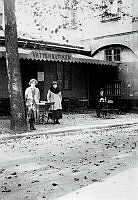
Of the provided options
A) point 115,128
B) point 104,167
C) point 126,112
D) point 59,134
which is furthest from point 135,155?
point 126,112

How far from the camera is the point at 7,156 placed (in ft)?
25.7

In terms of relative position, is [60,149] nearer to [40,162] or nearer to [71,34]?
[40,162]

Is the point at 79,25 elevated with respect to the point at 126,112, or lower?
elevated

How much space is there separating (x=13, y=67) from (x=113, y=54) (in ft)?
40.3

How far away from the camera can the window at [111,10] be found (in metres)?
22.1

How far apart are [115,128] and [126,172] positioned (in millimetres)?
7338

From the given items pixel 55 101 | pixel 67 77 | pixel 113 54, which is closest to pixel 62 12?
pixel 113 54

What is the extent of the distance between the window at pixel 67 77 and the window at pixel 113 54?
10.2 feet

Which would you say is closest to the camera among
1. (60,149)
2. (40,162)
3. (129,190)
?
(129,190)

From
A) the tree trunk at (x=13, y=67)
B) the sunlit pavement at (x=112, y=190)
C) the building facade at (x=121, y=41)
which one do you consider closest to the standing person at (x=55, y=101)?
the tree trunk at (x=13, y=67)

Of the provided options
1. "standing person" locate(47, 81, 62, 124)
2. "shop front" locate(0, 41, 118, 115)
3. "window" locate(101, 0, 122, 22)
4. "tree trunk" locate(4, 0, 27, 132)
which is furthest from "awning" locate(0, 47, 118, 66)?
"window" locate(101, 0, 122, 22)

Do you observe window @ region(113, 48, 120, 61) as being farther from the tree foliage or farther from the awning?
the awning

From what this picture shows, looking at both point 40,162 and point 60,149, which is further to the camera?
point 60,149

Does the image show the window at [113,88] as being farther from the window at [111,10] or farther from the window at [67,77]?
the window at [111,10]
